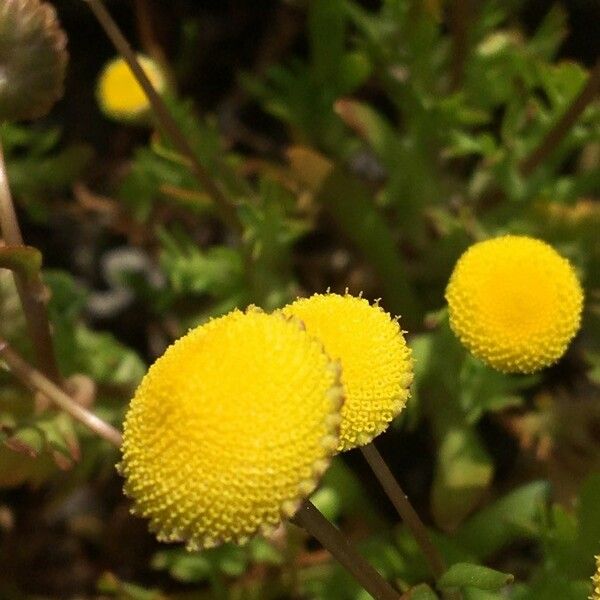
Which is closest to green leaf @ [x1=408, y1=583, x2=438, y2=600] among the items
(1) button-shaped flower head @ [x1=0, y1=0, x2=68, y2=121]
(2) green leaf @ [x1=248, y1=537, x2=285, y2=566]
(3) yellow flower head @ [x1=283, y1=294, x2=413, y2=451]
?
(3) yellow flower head @ [x1=283, y1=294, x2=413, y2=451]

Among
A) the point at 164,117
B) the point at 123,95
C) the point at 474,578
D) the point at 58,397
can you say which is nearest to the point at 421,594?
the point at 474,578

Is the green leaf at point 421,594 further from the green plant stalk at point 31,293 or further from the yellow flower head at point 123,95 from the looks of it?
the yellow flower head at point 123,95

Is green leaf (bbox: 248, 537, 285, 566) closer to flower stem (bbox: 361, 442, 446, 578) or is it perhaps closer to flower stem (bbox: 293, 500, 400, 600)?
flower stem (bbox: 361, 442, 446, 578)

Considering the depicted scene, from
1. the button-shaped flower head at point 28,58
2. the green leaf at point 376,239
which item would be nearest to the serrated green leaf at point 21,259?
the button-shaped flower head at point 28,58

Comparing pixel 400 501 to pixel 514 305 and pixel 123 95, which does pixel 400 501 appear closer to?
pixel 514 305

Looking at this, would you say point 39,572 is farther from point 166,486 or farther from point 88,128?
point 166,486

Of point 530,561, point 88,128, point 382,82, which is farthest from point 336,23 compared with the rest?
point 530,561
